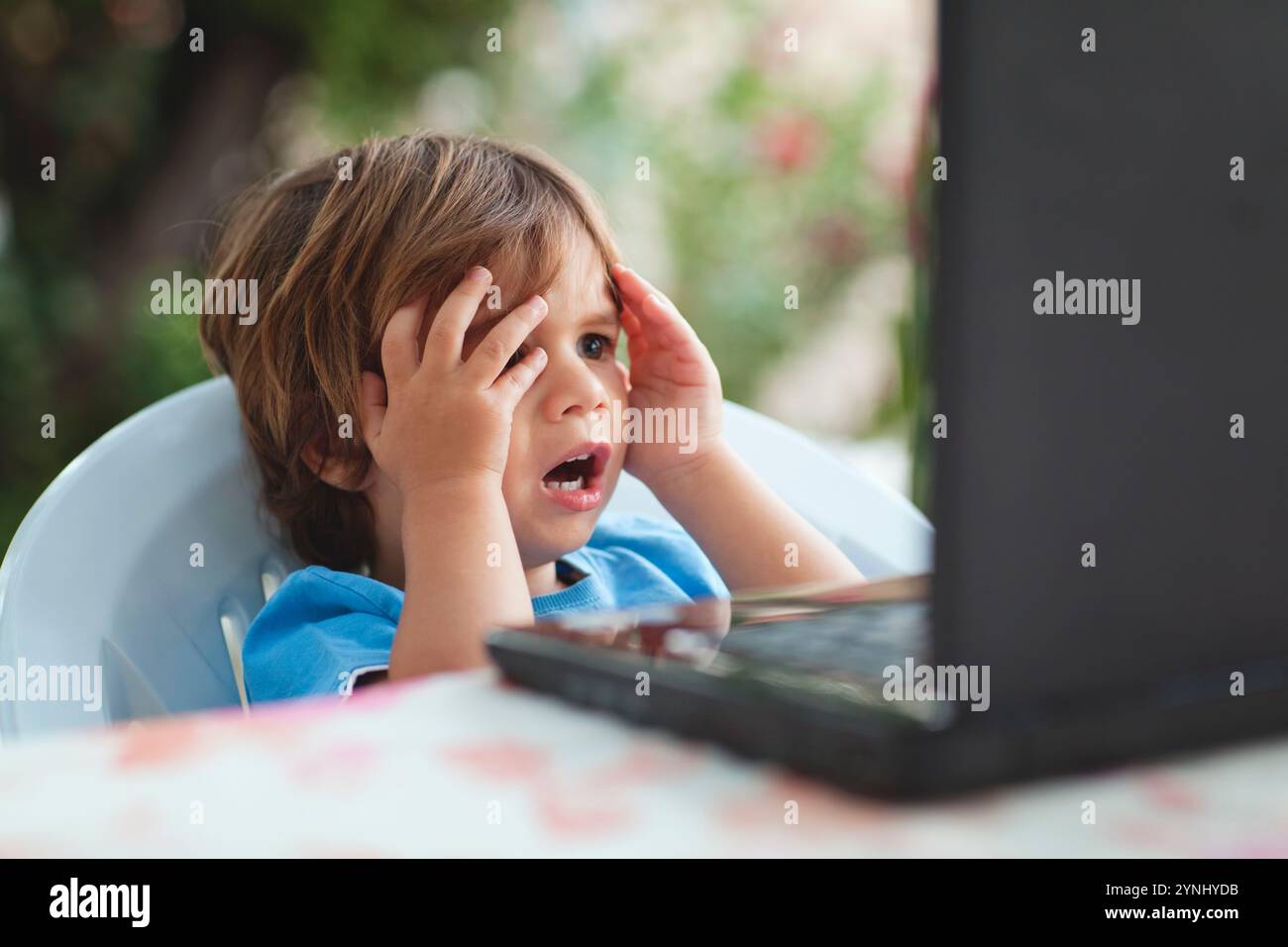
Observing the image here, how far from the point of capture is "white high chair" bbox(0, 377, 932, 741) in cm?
93

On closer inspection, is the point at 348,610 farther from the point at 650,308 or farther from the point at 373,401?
the point at 650,308

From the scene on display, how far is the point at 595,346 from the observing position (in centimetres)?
117

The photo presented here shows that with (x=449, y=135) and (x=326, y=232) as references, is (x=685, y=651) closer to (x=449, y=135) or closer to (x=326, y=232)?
(x=326, y=232)

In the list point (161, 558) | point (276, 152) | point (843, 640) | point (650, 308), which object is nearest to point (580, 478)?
point (650, 308)

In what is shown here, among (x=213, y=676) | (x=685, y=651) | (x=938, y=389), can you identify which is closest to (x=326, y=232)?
(x=213, y=676)

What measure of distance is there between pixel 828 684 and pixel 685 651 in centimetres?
6

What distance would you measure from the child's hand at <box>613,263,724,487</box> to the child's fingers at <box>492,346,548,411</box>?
0.21 m

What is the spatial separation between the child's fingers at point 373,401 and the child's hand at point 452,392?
5cm

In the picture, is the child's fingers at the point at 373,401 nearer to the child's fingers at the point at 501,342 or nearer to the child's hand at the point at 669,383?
the child's fingers at the point at 501,342

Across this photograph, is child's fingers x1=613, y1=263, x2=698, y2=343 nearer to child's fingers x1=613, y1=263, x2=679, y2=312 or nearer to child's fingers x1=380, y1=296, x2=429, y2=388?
child's fingers x1=613, y1=263, x2=679, y2=312

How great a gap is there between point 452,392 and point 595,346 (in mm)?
232

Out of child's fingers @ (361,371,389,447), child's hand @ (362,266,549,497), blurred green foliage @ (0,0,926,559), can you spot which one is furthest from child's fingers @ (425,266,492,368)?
blurred green foliage @ (0,0,926,559)

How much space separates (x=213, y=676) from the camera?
1.07m

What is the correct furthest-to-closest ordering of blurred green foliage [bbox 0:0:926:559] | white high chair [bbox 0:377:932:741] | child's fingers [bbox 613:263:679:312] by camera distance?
blurred green foliage [bbox 0:0:926:559] → child's fingers [bbox 613:263:679:312] → white high chair [bbox 0:377:932:741]
